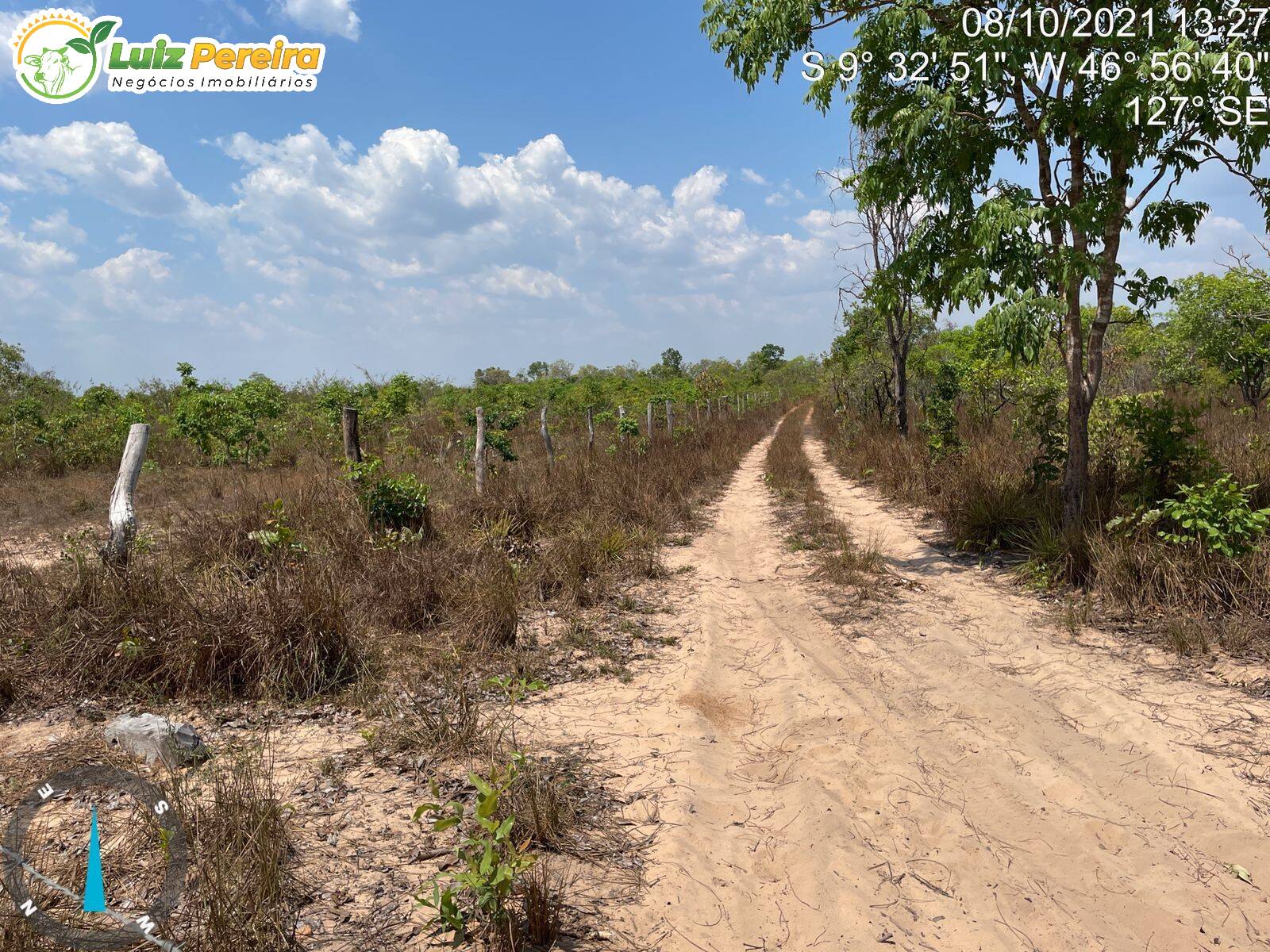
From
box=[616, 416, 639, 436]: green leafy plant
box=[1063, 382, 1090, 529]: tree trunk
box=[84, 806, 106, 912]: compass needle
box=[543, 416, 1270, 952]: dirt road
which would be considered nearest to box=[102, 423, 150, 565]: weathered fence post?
box=[84, 806, 106, 912]: compass needle

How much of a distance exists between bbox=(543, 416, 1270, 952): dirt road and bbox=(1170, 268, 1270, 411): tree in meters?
17.0

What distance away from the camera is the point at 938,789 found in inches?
128

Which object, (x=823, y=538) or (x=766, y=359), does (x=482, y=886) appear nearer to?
(x=823, y=538)

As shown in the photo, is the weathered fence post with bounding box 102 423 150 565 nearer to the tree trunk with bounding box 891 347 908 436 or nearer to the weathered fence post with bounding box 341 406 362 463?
the weathered fence post with bounding box 341 406 362 463

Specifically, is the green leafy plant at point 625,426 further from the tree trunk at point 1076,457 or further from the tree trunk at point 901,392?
the tree trunk at point 1076,457

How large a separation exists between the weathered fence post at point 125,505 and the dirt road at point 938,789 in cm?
372

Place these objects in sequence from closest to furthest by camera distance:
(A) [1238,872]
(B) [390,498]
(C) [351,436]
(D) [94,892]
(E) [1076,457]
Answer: (D) [94,892]
(A) [1238,872]
(E) [1076,457]
(B) [390,498]
(C) [351,436]

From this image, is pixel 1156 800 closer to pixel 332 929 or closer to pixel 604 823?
pixel 604 823

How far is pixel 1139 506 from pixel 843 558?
261 cm

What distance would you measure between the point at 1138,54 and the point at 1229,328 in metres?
16.3

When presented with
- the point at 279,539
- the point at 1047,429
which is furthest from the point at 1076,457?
the point at 279,539

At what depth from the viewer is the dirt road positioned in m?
2.46

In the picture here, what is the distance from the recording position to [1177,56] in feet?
16.3

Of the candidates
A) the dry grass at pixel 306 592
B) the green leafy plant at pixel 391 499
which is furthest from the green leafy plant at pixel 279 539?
the green leafy plant at pixel 391 499
